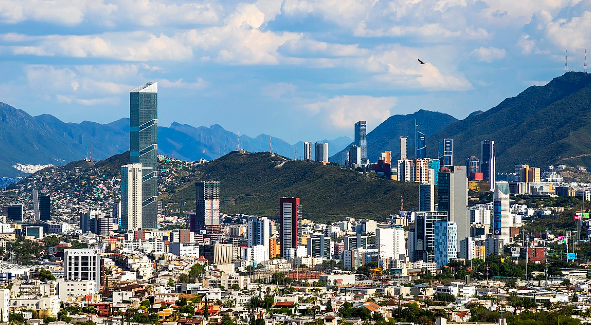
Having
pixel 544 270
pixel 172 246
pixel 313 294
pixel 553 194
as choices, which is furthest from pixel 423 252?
pixel 553 194

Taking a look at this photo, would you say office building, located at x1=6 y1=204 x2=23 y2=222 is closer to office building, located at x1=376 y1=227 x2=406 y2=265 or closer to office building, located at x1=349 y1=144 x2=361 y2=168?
office building, located at x1=376 y1=227 x2=406 y2=265

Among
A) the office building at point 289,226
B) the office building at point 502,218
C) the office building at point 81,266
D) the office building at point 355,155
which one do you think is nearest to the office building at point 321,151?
the office building at point 355,155

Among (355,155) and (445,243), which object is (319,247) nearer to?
(445,243)

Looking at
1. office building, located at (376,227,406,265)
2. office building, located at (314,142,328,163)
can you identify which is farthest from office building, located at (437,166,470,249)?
office building, located at (314,142,328,163)

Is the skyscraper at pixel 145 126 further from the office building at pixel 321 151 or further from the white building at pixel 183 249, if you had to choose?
the office building at pixel 321 151

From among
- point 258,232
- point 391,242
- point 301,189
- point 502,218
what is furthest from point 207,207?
point 502,218

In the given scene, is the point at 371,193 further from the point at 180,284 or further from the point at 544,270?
the point at 180,284

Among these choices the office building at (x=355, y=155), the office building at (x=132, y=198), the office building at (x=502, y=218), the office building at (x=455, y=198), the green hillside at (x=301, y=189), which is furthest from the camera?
the office building at (x=355, y=155)
